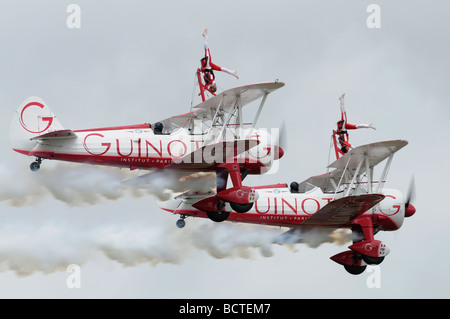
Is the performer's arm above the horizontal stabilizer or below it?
below

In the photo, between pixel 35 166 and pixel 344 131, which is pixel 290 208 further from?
pixel 35 166

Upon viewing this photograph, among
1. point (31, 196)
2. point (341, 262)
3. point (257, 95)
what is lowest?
point (341, 262)

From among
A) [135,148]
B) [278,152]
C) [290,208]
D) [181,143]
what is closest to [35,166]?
[135,148]

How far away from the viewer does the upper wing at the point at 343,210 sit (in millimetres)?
38969

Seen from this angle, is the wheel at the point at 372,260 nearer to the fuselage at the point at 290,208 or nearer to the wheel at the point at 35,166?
the fuselage at the point at 290,208

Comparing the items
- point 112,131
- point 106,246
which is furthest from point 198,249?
point 112,131

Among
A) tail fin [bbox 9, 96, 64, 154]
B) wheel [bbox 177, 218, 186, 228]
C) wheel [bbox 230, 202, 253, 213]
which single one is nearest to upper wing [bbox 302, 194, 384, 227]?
wheel [bbox 230, 202, 253, 213]

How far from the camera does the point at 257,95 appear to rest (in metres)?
38.5

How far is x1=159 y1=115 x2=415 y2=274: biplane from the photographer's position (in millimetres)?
39625

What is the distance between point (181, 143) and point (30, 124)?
15.5 feet

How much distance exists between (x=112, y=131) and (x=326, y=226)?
844 centimetres

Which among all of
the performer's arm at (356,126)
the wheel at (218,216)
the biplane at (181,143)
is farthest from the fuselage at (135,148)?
the performer's arm at (356,126)

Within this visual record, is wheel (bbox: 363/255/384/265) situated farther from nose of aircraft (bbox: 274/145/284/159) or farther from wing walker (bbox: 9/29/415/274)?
nose of aircraft (bbox: 274/145/284/159)

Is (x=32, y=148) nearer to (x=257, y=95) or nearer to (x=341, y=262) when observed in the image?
(x=257, y=95)
